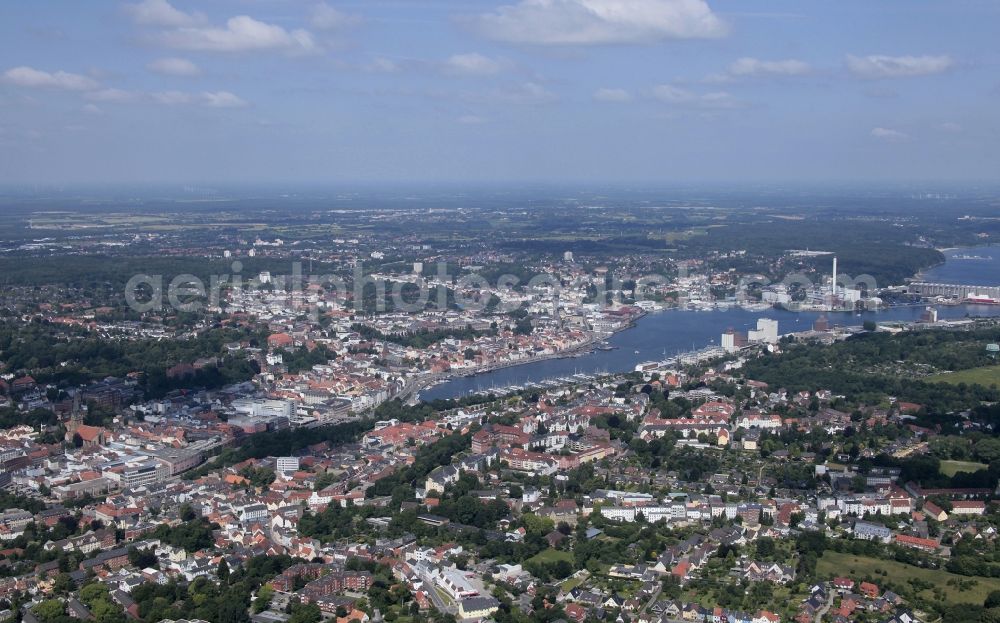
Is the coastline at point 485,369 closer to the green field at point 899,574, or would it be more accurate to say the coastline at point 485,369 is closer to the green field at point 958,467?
the green field at point 958,467

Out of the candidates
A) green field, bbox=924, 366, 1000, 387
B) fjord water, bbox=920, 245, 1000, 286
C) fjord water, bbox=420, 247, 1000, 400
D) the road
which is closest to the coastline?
fjord water, bbox=420, 247, 1000, 400

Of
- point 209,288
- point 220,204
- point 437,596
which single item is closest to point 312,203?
point 220,204

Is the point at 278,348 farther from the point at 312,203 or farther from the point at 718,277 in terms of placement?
the point at 312,203

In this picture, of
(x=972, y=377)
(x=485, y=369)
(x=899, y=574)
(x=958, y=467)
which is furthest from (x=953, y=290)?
(x=899, y=574)

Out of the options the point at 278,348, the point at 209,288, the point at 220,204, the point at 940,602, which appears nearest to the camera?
the point at 940,602

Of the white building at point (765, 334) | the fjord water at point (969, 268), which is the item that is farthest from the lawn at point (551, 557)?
the fjord water at point (969, 268)

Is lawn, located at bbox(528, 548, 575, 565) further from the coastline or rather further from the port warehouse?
the port warehouse
